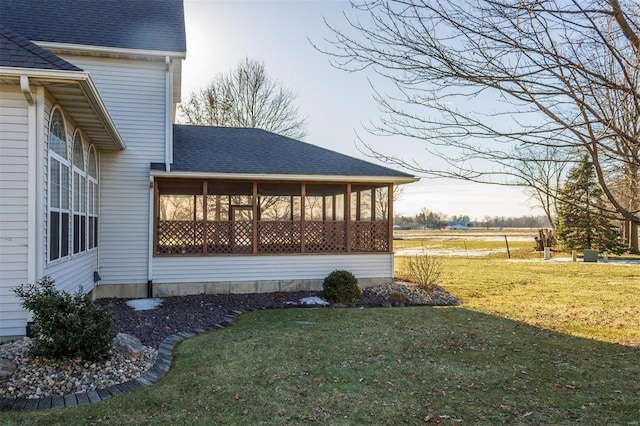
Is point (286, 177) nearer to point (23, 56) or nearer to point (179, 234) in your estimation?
point (179, 234)

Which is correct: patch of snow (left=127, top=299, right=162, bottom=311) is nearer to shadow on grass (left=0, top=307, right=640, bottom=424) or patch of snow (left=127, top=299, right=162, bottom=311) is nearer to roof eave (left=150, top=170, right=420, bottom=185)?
shadow on grass (left=0, top=307, right=640, bottom=424)

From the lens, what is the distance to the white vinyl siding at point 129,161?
994cm

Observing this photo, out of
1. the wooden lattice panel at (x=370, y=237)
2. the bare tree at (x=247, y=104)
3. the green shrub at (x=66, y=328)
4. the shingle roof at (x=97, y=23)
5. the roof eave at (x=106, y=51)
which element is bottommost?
the green shrub at (x=66, y=328)

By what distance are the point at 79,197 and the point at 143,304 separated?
2702 mm

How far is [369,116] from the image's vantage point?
4.47m

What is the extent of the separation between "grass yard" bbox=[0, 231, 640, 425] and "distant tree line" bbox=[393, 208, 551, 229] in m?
38.7

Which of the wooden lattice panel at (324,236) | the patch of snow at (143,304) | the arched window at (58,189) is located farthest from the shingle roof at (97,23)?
the patch of snow at (143,304)

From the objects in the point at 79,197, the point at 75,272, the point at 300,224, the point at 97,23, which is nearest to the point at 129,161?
the point at 79,197

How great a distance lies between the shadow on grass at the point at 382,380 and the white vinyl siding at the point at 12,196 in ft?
6.99

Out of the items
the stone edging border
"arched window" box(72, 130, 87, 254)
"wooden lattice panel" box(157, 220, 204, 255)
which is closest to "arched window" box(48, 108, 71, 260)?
"arched window" box(72, 130, 87, 254)

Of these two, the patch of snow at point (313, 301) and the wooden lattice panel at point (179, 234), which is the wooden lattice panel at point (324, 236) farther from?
Result: the wooden lattice panel at point (179, 234)

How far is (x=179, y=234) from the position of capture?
10.4 meters

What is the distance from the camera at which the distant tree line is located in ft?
189

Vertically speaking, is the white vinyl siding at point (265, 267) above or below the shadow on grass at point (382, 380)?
above
